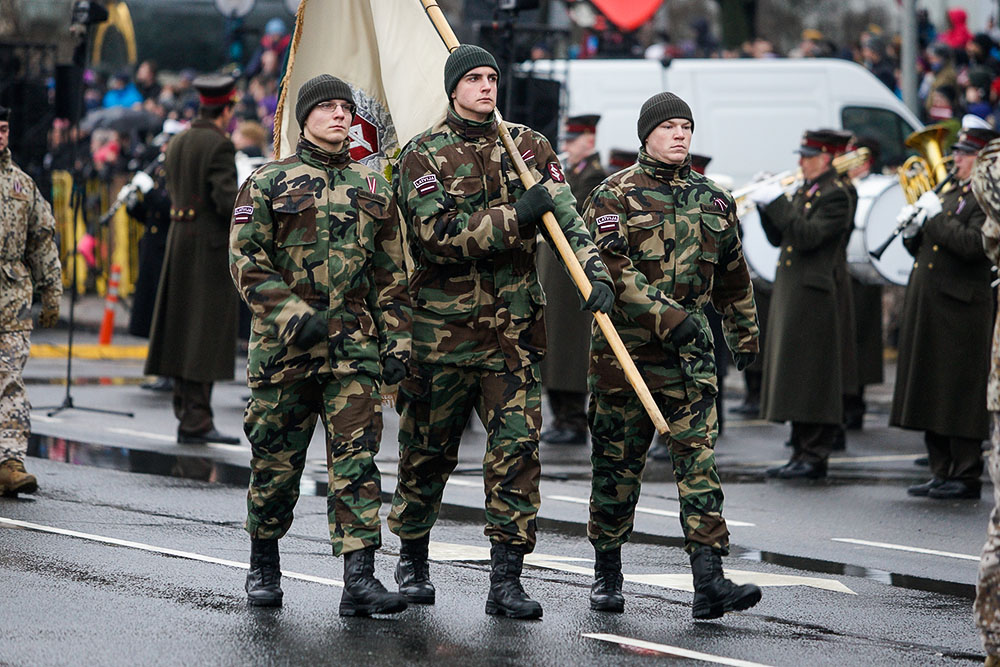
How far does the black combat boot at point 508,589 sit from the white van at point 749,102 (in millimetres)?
12435

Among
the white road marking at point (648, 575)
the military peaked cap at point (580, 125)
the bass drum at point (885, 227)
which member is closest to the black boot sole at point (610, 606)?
the white road marking at point (648, 575)

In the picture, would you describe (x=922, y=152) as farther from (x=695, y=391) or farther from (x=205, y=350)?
(x=695, y=391)

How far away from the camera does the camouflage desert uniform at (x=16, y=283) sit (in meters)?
9.43

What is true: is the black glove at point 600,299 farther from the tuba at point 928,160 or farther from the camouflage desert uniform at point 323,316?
the tuba at point 928,160

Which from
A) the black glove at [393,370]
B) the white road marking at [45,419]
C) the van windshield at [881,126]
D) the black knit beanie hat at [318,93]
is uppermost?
the van windshield at [881,126]

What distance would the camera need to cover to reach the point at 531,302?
725 cm

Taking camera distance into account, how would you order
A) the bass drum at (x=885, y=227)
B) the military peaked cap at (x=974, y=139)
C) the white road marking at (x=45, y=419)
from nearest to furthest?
the military peaked cap at (x=974, y=139), the white road marking at (x=45, y=419), the bass drum at (x=885, y=227)

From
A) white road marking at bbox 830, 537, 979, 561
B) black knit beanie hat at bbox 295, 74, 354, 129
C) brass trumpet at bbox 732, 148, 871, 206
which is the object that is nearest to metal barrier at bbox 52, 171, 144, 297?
brass trumpet at bbox 732, 148, 871, 206

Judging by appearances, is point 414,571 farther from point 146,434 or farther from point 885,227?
point 885,227

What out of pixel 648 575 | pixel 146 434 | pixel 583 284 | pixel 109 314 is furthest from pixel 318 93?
pixel 109 314

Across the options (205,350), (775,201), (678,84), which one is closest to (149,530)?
(205,350)

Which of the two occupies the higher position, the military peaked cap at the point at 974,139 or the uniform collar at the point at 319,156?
the military peaked cap at the point at 974,139

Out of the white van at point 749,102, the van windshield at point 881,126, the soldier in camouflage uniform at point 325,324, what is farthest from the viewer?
the van windshield at point 881,126

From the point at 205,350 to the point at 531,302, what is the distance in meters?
5.31
